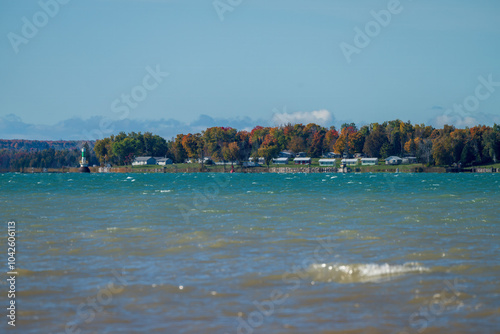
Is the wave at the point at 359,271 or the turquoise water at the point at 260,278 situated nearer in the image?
the turquoise water at the point at 260,278

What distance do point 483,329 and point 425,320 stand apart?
Answer: 3.27 ft

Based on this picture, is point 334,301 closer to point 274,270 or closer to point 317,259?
point 274,270

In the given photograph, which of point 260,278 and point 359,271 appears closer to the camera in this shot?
point 260,278

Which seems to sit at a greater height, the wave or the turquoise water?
the wave

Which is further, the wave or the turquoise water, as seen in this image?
the wave

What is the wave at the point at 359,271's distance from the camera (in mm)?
14445

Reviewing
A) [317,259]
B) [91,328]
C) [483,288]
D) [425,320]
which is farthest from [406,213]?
[91,328]

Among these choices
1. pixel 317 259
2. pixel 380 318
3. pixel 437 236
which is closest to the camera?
pixel 380 318

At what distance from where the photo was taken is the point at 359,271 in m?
15.3

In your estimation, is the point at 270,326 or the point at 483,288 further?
the point at 483,288

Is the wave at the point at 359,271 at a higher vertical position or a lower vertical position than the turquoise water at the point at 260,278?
higher

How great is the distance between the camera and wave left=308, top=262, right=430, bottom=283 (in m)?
14.4

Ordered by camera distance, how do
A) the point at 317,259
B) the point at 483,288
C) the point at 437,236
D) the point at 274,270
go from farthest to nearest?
the point at 437,236
the point at 317,259
the point at 274,270
the point at 483,288

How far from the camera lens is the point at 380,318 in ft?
36.8
